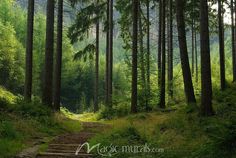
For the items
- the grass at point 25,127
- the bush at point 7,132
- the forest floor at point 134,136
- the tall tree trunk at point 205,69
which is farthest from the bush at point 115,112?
the bush at point 7,132

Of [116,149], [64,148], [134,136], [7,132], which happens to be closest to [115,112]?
[134,136]

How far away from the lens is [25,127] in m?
12.4

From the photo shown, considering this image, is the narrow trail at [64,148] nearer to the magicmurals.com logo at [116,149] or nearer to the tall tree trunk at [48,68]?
the magicmurals.com logo at [116,149]

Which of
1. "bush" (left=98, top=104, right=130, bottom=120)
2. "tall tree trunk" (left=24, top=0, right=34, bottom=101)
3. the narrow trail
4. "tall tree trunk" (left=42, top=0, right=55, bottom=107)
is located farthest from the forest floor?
"bush" (left=98, top=104, right=130, bottom=120)

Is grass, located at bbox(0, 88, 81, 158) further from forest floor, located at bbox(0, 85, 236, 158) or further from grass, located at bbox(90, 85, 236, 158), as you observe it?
grass, located at bbox(90, 85, 236, 158)

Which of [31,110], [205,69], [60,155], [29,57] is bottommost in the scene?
[60,155]

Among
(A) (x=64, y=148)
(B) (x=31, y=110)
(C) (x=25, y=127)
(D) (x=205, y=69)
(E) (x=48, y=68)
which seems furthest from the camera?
(E) (x=48, y=68)

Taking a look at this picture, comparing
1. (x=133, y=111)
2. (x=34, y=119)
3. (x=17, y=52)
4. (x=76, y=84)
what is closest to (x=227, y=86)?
(x=133, y=111)

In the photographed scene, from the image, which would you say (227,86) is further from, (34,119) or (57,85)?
(34,119)

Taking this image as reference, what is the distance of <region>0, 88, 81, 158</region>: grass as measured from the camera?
31.7 ft

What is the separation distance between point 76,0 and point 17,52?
80.5ft

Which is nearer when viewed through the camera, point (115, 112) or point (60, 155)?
point (60, 155)

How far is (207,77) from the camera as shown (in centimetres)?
1298

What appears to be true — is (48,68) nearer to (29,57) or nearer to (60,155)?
(29,57)
